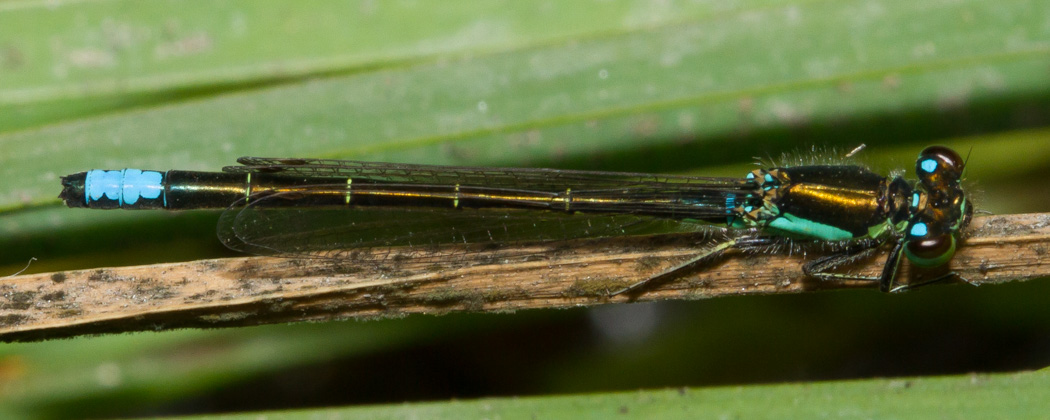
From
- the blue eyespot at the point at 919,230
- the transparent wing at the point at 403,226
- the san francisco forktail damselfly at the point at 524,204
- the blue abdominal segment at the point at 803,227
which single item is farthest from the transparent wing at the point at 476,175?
the blue eyespot at the point at 919,230

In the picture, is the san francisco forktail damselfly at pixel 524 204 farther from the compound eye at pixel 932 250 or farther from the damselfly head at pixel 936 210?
the compound eye at pixel 932 250

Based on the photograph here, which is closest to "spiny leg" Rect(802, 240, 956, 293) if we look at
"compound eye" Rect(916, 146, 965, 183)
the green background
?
"compound eye" Rect(916, 146, 965, 183)

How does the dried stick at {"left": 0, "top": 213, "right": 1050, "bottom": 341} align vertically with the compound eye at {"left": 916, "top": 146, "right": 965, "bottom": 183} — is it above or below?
below

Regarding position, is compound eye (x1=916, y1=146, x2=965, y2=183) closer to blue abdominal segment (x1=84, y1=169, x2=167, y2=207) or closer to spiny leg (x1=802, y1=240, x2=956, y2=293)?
spiny leg (x1=802, y1=240, x2=956, y2=293)

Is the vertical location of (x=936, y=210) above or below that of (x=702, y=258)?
above

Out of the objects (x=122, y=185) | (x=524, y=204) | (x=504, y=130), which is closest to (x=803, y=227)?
(x=524, y=204)

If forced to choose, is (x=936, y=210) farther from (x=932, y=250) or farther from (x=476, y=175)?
(x=476, y=175)
